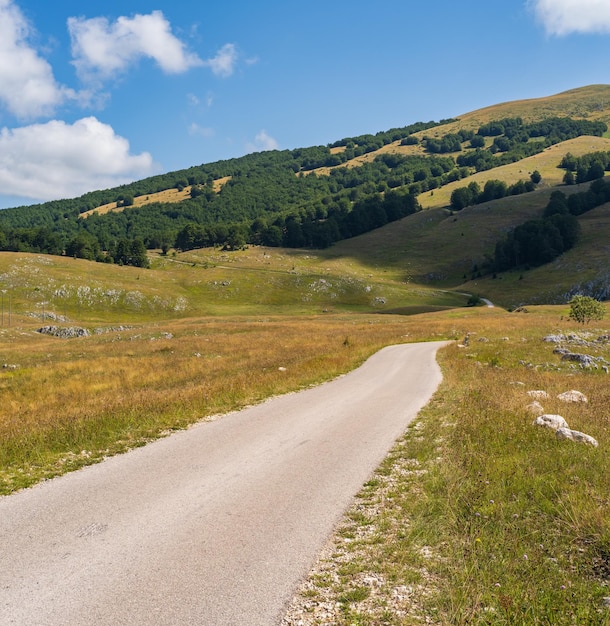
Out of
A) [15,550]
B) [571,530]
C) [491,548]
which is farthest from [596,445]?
[15,550]

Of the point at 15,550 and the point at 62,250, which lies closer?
the point at 15,550

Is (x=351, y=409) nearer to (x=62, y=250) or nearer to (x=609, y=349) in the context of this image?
(x=609, y=349)

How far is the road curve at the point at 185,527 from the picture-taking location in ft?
17.2

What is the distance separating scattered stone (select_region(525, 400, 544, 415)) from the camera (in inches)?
524

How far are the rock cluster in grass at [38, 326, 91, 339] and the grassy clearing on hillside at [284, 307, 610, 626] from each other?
71.1 m

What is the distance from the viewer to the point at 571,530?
6.70m

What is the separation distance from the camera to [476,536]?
6.80 meters

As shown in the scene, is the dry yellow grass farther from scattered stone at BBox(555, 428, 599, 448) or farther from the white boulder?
the white boulder

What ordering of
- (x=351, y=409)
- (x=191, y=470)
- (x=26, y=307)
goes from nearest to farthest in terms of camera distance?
(x=191, y=470) < (x=351, y=409) < (x=26, y=307)

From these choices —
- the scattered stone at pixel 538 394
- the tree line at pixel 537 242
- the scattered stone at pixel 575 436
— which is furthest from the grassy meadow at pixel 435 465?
the tree line at pixel 537 242

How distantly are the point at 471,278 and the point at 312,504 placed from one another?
455ft

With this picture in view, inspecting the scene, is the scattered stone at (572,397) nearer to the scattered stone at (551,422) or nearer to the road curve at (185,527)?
the scattered stone at (551,422)

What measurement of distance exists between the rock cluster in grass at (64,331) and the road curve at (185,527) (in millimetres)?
66921

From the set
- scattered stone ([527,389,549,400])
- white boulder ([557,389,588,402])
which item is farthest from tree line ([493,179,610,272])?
white boulder ([557,389,588,402])
